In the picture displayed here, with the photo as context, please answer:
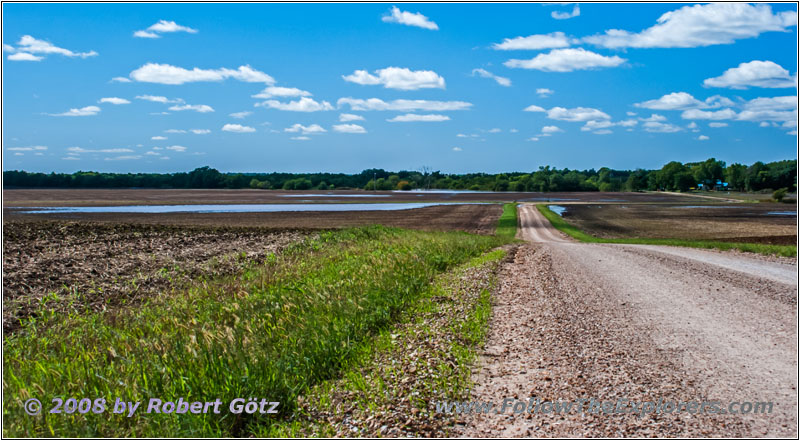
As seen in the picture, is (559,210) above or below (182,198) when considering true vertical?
below

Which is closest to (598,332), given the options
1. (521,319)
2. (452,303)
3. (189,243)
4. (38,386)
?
(521,319)

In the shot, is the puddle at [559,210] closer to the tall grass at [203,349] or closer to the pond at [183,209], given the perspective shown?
the pond at [183,209]

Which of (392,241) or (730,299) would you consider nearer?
(730,299)

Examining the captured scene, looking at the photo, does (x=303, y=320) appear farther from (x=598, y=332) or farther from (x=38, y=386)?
(x=598, y=332)

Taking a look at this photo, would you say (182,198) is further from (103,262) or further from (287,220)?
(103,262)

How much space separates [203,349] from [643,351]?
18.0ft

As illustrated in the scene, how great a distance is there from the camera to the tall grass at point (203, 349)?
19.9ft

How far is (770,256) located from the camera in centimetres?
2189

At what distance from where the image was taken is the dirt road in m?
5.76

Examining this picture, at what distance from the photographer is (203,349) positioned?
7.80m

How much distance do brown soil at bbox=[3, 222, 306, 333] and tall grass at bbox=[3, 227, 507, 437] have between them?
1580 millimetres

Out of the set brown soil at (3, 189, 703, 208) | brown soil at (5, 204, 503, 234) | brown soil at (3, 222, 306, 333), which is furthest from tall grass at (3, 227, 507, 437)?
brown soil at (3, 189, 703, 208)

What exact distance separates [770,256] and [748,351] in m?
16.2

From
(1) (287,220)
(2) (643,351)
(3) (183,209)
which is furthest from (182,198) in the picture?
(2) (643,351)
